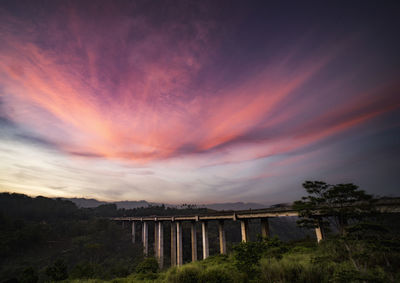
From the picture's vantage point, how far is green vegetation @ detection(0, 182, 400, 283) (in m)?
10.2

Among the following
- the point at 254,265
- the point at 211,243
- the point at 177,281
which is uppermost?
the point at 254,265

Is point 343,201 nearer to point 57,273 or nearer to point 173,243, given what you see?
point 57,273

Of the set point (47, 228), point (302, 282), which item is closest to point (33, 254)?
point (47, 228)

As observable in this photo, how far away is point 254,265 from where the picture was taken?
13.6m

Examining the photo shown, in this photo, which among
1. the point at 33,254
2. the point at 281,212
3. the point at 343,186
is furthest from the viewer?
the point at 33,254

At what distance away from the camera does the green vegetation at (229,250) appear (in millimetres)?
10156

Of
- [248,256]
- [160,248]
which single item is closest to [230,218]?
[248,256]

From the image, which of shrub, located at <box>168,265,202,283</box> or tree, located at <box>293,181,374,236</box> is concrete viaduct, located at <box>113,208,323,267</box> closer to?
tree, located at <box>293,181,374,236</box>

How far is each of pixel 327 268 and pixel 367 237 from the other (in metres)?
3.27

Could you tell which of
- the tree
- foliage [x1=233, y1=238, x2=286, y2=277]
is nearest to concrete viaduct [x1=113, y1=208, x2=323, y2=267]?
the tree

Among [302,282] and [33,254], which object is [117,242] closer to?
[33,254]

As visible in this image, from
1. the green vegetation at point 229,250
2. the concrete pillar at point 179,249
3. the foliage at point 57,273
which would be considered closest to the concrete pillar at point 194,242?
the concrete pillar at point 179,249

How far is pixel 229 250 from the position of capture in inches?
1871

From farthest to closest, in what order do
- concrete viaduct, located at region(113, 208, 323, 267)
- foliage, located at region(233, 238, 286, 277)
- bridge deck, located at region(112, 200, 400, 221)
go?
concrete viaduct, located at region(113, 208, 323, 267) → bridge deck, located at region(112, 200, 400, 221) → foliage, located at region(233, 238, 286, 277)
